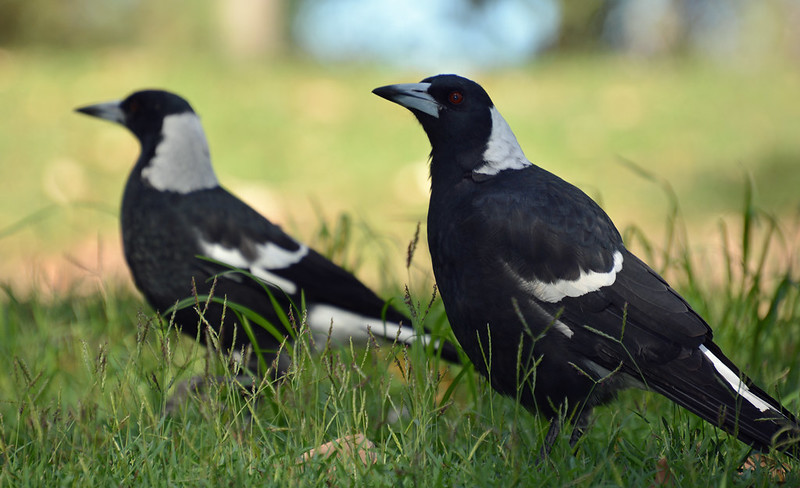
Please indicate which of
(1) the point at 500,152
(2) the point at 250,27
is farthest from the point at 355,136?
(1) the point at 500,152

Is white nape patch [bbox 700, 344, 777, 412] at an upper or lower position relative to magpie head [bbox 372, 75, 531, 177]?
lower

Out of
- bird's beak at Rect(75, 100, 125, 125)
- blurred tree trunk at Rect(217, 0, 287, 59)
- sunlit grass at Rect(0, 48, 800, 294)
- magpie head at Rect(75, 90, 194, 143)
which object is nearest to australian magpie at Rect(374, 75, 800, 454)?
magpie head at Rect(75, 90, 194, 143)

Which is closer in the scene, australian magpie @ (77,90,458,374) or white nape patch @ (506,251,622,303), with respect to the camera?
white nape patch @ (506,251,622,303)

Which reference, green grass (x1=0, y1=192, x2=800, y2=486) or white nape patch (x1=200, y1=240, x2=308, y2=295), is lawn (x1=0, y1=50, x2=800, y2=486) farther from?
white nape patch (x1=200, y1=240, x2=308, y2=295)

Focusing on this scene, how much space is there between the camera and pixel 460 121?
2.74 metres

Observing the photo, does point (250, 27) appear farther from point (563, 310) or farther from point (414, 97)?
point (563, 310)

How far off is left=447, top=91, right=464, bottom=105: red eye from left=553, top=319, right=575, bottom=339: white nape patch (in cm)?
79

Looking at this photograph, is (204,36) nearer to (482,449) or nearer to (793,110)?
(793,110)

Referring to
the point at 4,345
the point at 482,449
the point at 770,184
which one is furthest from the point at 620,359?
the point at 770,184

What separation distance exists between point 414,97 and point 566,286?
809 millimetres

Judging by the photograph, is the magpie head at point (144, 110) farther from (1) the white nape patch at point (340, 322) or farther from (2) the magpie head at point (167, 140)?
(1) the white nape patch at point (340, 322)

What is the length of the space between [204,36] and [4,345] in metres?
14.0

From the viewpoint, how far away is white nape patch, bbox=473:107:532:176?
268 centimetres

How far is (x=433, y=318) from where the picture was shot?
12.4 ft
